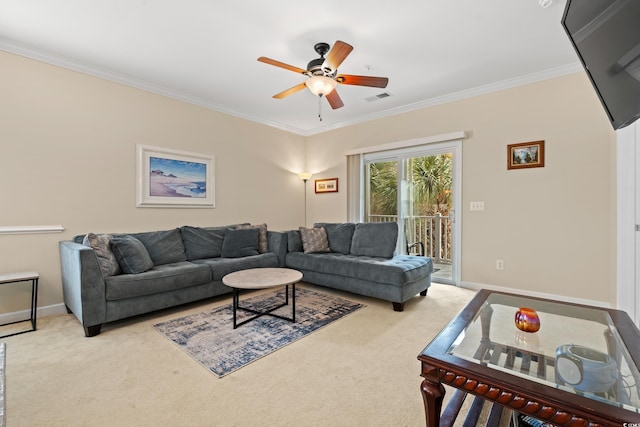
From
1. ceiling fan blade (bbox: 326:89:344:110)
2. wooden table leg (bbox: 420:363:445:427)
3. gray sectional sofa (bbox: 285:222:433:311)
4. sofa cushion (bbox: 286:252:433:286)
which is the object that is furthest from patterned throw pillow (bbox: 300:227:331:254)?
wooden table leg (bbox: 420:363:445:427)

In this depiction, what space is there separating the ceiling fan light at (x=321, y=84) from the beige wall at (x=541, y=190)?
2070 mm

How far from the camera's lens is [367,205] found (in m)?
5.01

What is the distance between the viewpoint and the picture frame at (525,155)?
3.29 m

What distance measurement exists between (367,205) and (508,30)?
3029 millimetres

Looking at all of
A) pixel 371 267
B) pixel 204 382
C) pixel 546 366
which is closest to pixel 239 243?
pixel 371 267

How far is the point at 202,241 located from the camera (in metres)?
3.75

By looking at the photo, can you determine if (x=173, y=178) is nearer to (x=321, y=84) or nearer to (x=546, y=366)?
(x=321, y=84)

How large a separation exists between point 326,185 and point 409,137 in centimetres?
176

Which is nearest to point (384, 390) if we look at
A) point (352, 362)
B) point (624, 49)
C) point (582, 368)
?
point (352, 362)

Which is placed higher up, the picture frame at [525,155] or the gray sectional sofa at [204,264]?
the picture frame at [525,155]

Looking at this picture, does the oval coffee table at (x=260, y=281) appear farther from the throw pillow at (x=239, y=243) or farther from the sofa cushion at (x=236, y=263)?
the throw pillow at (x=239, y=243)

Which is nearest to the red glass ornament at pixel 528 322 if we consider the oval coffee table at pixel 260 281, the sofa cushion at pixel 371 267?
the sofa cushion at pixel 371 267

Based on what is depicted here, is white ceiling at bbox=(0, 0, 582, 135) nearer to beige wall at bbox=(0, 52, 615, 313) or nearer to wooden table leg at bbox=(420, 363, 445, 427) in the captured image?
beige wall at bbox=(0, 52, 615, 313)

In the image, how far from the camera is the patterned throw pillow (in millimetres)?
4045
